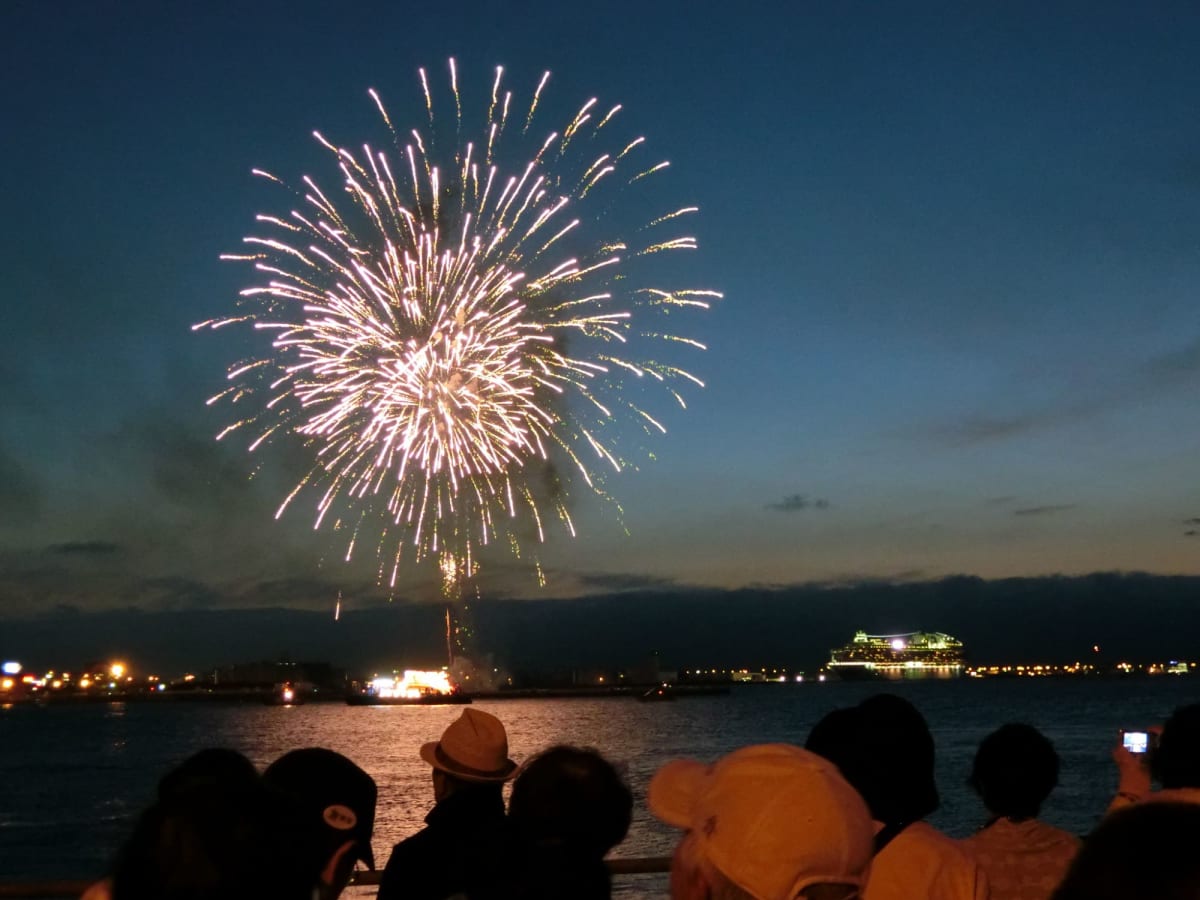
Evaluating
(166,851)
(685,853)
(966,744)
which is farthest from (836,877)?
(966,744)

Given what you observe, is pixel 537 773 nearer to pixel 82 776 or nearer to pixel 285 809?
pixel 285 809

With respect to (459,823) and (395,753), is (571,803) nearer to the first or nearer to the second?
(459,823)

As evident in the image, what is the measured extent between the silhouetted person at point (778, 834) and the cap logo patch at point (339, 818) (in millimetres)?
1135

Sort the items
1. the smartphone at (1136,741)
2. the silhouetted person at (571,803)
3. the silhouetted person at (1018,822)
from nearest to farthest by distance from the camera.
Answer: the silhouetted person at (571,803)
the silhouetted person at (1018,822)
the smartphone at (1136,741)

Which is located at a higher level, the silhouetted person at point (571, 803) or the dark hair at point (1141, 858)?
the dark hair at point (1141, 858)

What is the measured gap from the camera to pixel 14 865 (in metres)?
30.8

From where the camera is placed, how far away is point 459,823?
355 centimetres

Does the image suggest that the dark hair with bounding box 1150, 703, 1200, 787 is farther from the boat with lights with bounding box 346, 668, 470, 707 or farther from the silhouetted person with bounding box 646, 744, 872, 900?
the boat with lights with bounding box 346, 668, 470, 707

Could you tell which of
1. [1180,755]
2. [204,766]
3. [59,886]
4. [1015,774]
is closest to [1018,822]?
[1015,774]

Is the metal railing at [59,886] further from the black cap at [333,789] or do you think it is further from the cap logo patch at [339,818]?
the cap logo patch at [339,818]

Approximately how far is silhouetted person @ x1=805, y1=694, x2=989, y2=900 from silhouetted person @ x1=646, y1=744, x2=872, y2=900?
2.82 feet

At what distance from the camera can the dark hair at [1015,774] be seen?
3.84m

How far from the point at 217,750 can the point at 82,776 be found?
62124mm

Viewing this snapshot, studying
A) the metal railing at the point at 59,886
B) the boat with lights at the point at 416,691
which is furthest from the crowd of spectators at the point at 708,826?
the boat with lights at the point at 416,691
